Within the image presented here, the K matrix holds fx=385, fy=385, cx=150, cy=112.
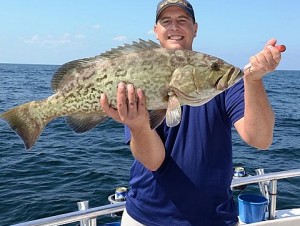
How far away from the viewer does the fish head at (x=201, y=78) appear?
9.41 feet

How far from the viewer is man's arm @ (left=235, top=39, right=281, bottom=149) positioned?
253 cm

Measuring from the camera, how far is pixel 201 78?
2.97 meters

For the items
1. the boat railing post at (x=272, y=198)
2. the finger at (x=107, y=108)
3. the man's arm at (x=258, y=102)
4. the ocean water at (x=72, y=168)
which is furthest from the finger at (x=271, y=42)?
the ocean water at (x=72, y=168)

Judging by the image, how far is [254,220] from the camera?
4.52m

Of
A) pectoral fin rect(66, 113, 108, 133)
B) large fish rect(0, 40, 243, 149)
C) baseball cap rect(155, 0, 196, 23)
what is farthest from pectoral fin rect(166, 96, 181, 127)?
baseball cap rect(155, 0, 196, 23)

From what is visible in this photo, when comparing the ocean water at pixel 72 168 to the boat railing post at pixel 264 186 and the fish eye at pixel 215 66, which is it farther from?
the fish eye at pixel 215 66

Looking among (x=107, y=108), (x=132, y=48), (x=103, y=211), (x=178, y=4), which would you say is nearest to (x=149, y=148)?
(x=107, y=108)

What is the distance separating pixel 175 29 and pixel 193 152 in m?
1.09

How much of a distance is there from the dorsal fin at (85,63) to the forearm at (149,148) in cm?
62

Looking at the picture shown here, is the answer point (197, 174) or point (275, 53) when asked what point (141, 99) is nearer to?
point (197, 174)

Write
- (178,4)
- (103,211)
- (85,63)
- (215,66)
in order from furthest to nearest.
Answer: (103,211) < (178,4) < (85,63) < (215,66)

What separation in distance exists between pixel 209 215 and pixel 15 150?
40.9 feet

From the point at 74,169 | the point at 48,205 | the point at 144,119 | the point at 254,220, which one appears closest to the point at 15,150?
the point at 74,169

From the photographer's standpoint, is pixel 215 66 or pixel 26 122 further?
pixel 26 122
